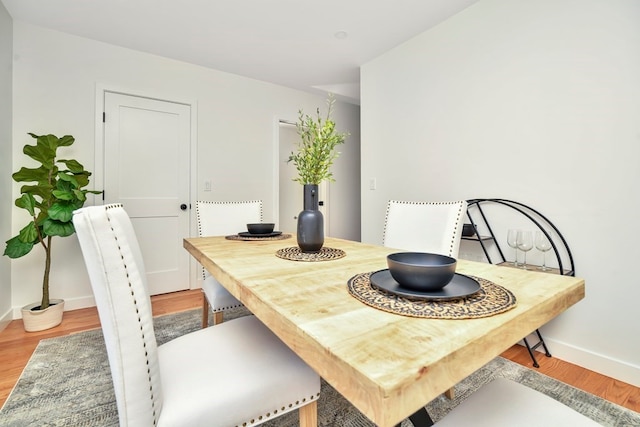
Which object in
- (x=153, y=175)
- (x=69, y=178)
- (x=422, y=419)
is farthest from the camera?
(x=153, y=175)

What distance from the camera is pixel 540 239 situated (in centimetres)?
182

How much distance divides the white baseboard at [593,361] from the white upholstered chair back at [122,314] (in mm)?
2148

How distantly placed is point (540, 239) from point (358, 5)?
6.69ft

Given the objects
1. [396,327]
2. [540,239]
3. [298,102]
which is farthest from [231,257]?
[298,102]

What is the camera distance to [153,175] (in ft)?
9.87

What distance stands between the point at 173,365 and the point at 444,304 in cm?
78

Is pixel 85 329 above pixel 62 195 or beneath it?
beneath

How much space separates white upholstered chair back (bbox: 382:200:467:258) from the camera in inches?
59.6

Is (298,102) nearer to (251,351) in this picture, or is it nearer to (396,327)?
(251,351)

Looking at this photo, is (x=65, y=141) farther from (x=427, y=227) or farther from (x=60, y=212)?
(x=427, y=227)

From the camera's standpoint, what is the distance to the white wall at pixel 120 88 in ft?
8.00

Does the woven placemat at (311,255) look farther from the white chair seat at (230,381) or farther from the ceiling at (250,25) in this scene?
the ceiling at (250,25)

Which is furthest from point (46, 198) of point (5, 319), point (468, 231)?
point (468, 231)

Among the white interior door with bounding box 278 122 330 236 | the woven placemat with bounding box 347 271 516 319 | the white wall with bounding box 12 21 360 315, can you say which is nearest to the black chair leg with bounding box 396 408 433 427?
the woven placemat with bounding box 347 271 516 319
